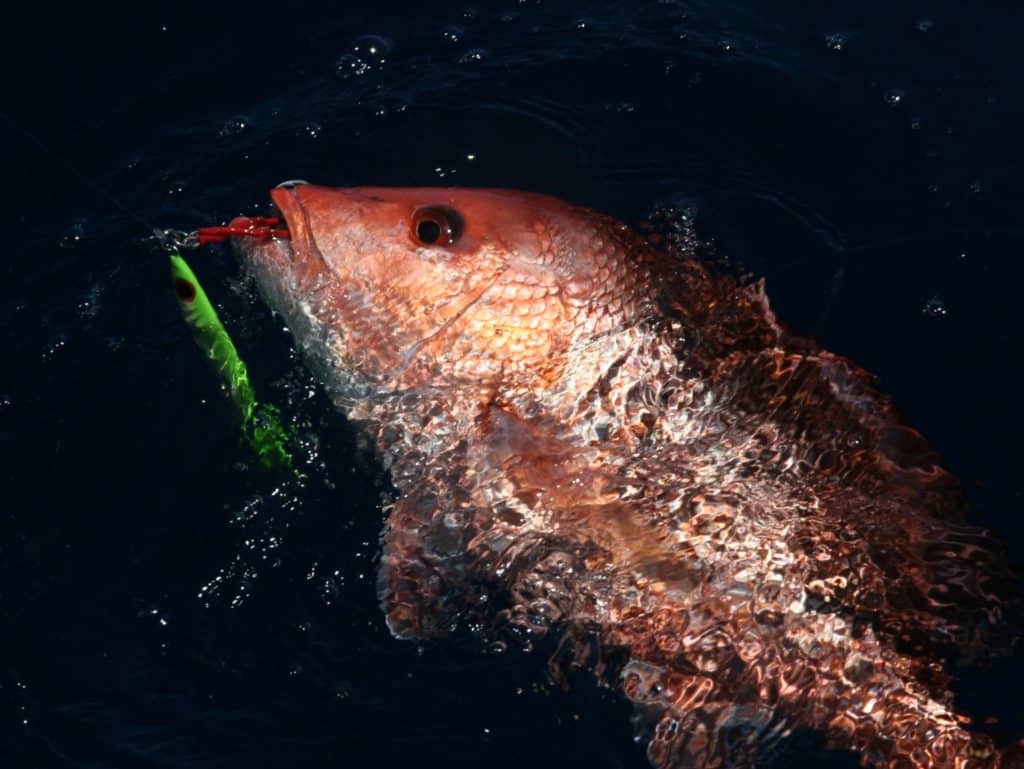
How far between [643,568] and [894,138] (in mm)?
2419

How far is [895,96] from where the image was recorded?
470 centimetres

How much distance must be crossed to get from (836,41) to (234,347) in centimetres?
284

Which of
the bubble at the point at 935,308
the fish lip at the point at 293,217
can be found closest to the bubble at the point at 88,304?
the fish lip at the point at 293,217

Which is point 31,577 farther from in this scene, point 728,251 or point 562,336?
point 728,251

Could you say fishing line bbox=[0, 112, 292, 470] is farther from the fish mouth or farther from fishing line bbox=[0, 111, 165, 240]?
fishing line bbox=[0, 111, 165, 240]

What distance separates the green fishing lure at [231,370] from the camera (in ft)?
11.5

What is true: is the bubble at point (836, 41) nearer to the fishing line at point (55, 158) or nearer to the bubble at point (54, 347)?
the fishing line at point (55, 158)

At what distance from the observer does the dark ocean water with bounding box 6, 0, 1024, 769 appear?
310cm

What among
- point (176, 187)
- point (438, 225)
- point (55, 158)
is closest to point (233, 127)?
point (176, 187)

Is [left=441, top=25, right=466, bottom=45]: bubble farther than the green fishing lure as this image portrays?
Yes

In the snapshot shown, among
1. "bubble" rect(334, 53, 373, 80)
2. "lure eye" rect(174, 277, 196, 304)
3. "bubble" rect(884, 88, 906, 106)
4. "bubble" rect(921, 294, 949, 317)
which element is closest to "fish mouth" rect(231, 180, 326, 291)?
"lure eye" rect(174, 277, 196, 304)

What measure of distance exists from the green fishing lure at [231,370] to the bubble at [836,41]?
2.81m

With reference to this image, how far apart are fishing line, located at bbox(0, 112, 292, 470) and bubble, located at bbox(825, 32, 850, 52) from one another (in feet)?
8.51

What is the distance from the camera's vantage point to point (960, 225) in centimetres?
420
